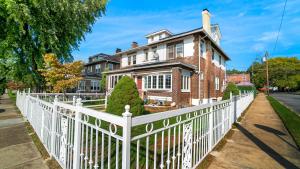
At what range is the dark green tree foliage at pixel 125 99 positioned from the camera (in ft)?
24.6

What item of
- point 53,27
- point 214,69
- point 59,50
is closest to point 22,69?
point 59,50

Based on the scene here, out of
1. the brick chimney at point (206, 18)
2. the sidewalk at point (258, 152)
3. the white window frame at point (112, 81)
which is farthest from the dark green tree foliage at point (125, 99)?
the brick chimney at point (206, 18)

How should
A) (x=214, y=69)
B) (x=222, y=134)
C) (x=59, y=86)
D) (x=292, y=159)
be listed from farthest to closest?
1. (x=214, y=69)
2. (x=59, y=86)
3. (x=222, y=134)
4. (x=292, y=159)

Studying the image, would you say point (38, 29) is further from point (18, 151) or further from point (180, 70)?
point (18, 151)

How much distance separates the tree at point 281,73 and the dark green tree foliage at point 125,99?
6902 cm

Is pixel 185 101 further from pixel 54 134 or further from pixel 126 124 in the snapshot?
pixel 126 124

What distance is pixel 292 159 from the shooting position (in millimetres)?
4129

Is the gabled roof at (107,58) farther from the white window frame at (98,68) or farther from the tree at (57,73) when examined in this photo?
the tree at (57,73)

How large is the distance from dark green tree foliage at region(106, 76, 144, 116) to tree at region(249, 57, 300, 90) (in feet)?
226

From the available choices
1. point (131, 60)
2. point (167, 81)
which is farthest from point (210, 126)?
point (131, 60)

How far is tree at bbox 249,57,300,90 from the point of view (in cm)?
6086

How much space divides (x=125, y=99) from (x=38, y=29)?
1240cm

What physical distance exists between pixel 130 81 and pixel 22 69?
1328 centimetres

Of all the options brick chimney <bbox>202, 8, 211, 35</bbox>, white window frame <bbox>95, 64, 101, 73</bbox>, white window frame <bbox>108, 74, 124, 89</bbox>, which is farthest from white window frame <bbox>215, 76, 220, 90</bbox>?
white window frame <bbox>95, 64, 101, 73</bbox>
